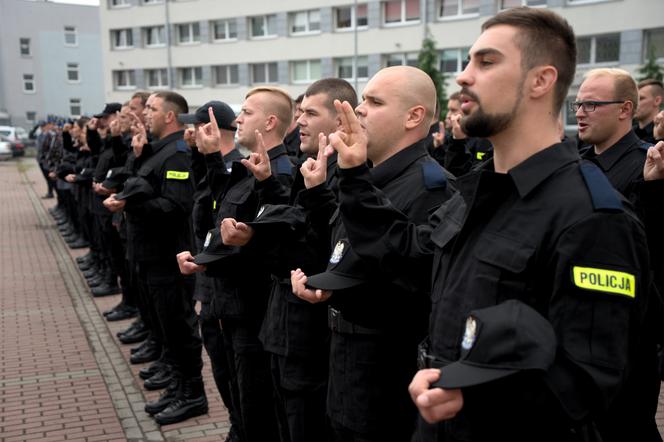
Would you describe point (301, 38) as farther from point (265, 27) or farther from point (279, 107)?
point (279, 107)

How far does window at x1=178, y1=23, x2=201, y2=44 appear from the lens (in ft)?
140

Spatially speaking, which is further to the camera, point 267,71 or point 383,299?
point 267,71

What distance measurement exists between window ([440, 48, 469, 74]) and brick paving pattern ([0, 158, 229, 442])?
79.9ft

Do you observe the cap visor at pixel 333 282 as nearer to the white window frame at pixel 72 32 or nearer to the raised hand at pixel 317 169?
the raised hand at pixel 317 169

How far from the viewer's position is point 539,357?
168 centimetres

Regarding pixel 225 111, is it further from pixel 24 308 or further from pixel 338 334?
pixel 24 308

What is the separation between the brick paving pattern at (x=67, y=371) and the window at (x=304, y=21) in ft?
92.7

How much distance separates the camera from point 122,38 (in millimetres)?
Answer: 46531

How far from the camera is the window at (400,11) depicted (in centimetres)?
3325

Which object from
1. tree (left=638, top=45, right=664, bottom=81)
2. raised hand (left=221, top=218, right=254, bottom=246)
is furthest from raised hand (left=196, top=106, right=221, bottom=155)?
tree (left=638, top=45, right=664, bottom=81)

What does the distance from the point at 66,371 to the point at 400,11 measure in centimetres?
3057

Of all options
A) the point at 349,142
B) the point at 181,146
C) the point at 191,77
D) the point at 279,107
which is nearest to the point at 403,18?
the point at 191,77

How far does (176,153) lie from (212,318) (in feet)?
6.38

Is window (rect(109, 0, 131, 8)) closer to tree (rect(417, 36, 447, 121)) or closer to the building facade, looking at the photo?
the building facade
